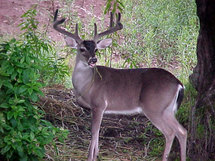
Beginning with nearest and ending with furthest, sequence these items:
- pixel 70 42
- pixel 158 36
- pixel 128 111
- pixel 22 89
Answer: pixel 22 89
pixel 128 111
pixel 70 42
pixel 158 36

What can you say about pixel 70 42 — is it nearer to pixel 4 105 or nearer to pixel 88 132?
pixel 88 132

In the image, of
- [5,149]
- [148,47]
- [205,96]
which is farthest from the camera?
[148,47]

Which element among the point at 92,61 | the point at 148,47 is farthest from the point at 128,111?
the point at 148,47

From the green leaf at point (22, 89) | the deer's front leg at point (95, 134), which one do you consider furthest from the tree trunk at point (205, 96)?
the green leaf at point (22, 89)

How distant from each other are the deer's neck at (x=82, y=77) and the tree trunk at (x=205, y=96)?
163 cm

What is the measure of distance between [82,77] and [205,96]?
1.87 meters

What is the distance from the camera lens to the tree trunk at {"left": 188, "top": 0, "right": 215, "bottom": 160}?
567 centimetres

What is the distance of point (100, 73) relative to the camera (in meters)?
6.86

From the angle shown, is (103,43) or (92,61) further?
(103,43)

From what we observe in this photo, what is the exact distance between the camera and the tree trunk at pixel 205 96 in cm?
567

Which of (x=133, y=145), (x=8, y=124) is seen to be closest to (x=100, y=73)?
(x=133, y=145)

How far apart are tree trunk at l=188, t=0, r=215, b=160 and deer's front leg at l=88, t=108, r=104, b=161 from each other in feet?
4.12

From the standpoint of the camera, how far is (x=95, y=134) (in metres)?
6.32

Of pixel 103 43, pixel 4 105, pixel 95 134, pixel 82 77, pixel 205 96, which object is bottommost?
pixel 95 134
